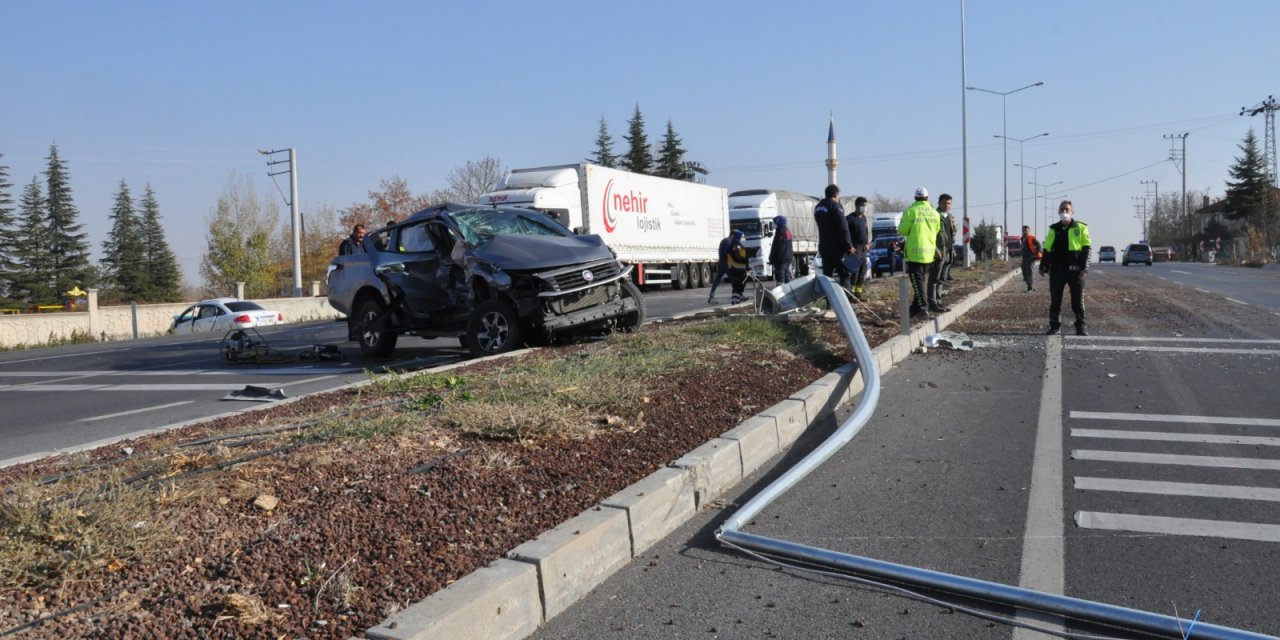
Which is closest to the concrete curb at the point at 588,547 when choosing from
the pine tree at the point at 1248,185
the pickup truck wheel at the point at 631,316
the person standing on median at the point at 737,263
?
the pickup truck wheel at the point at 631,316

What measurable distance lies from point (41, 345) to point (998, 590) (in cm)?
3148

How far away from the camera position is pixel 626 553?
167 inches

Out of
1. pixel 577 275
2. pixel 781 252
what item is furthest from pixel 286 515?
pixel 781 252

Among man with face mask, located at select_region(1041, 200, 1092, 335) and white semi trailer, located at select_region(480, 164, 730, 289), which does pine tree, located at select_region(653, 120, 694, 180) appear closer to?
white semi trailer, located at select_region(480, 164, 730, 289)

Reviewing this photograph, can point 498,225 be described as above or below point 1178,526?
above

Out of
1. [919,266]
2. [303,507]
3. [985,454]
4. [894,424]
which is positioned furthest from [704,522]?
[919,266]

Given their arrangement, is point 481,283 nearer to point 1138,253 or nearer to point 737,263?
point 737,263

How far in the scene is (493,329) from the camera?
37.3 feet

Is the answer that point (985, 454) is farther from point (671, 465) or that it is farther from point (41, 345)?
point (41, 345)

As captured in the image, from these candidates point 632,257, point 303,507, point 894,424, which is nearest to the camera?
point 303,507

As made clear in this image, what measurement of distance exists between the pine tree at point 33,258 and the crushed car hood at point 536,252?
6679 cm

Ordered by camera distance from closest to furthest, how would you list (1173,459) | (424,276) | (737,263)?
1. (1173,459)
2. (424,276)
3. (737,263)

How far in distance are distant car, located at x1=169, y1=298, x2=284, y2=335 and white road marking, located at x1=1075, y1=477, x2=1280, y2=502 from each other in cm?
2659

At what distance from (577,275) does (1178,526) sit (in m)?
7.73
